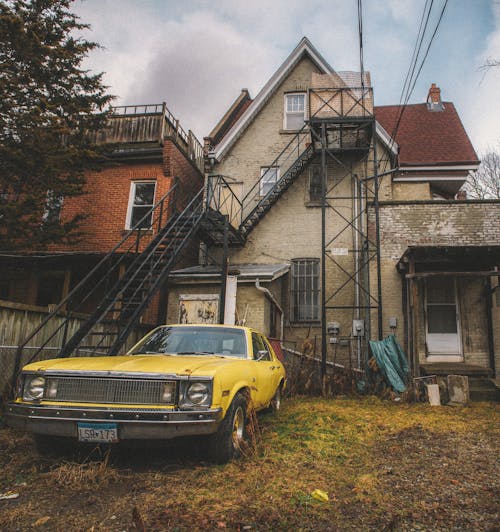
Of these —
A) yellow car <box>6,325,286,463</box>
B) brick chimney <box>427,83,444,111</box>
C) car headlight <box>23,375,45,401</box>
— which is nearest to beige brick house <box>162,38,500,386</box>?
brick chimney <box>427,83,444,111</box>

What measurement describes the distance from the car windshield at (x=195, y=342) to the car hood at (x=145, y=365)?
501 mm

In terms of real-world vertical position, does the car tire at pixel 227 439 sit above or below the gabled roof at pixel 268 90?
below

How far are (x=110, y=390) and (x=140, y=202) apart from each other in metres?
11.6

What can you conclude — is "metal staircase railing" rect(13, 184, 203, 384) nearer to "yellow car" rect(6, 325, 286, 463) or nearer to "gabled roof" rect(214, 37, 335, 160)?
"yellow car" rect(6, 325, 286, 463)

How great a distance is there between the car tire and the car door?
0.86m

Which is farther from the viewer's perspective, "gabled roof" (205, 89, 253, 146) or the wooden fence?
"gabled roof" (205, 89, 253, 146)

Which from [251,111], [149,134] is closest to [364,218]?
[251,111]

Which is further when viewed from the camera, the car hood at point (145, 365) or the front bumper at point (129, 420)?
the car hood at point (145, 365)

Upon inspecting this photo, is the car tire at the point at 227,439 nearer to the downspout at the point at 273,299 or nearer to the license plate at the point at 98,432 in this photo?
the license plate at the point at 98,432

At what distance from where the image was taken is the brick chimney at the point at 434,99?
19.2 metres

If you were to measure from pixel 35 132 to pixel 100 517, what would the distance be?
963 cm

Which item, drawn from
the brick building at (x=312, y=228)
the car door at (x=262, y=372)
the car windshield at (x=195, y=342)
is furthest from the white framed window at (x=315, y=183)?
the car windshield at (x=195, y=342)

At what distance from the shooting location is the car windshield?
558 centimetres

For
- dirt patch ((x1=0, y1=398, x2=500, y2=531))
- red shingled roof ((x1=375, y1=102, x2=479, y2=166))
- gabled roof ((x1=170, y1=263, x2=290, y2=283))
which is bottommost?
dirt patch ((x1=0, y1=398, x2=500, y2=531))
